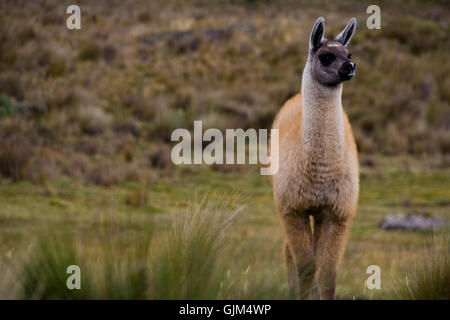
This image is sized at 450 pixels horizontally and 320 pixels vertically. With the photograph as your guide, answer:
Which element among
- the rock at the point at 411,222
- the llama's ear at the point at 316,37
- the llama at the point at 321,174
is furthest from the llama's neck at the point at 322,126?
the rock at the point at 411,222

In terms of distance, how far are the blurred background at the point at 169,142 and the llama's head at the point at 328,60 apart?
3.45ft

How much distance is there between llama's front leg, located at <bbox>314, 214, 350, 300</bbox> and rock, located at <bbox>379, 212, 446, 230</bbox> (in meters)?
4.12

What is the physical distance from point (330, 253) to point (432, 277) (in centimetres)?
71

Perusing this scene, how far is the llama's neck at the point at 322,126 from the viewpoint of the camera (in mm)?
4910

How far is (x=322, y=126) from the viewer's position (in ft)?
16.4

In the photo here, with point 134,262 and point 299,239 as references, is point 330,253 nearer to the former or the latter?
point 299,239

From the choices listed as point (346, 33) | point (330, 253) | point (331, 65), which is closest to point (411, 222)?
point (346, 33)

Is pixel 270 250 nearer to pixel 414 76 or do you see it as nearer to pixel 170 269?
pixel 170 269

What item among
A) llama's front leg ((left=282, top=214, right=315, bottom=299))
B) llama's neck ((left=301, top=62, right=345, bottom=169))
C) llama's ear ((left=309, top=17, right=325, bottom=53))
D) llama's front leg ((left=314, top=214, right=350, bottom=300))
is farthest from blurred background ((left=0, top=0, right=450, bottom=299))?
llama's ear ((left=309, top=17, right=325, bottom=53))

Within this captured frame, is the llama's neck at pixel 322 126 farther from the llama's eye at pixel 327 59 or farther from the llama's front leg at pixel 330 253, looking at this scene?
the llama's front leg at pixel 330 253

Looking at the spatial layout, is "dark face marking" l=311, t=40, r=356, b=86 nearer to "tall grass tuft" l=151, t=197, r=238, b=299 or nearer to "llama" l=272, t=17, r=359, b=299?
"llama" l=272, t=17, r=359, b=299

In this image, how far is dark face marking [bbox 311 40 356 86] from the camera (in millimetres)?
4957

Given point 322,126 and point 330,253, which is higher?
point 322,126
